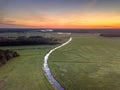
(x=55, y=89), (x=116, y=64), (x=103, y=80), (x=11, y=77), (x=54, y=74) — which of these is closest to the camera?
(x=55, y=89)


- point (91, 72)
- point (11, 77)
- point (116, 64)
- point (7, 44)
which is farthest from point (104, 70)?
point (7, 44)

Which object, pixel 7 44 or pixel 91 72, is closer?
pixel 91 72

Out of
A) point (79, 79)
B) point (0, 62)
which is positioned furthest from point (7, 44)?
point (79, 79)

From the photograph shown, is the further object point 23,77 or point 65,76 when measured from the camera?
point 65,76

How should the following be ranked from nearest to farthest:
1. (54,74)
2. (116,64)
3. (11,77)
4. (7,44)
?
(11,77), (54,74), (116,64), (7,44)

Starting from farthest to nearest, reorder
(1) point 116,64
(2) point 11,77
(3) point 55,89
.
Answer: (1) point 116,64 → (2) point 11,77 → (3) point 55,89

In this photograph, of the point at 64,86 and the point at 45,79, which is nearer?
the point at 64,86

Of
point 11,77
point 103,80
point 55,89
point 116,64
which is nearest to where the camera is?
point 55,89

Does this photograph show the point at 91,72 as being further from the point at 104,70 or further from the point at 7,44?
the point at 7,44

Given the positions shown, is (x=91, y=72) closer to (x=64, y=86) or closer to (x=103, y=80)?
(x=103, y=80)
